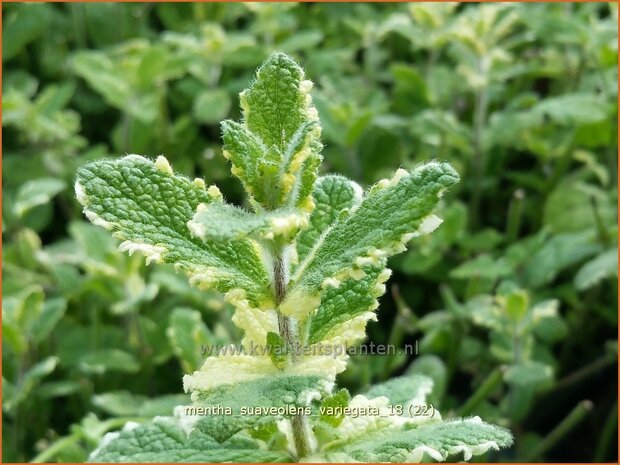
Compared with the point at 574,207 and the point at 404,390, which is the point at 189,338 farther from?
the point at 574,207

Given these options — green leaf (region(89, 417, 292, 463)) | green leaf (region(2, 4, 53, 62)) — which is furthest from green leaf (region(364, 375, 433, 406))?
green leaf (region(2, 4, 53, 62))

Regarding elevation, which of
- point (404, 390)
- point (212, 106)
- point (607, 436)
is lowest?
point (607, 436)

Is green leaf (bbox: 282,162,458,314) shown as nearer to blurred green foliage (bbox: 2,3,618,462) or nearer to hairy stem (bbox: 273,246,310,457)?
hairy stem (bbox: 273,246,310,457)

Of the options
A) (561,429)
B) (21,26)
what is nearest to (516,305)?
(561,429)

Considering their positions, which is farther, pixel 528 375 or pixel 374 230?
pixel 528 375

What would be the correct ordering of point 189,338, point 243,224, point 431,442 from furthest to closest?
point 189,338 < point 431,442 < point 243,224

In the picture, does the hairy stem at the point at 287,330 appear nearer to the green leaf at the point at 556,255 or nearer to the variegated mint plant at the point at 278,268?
the variegated mint plant at the point at 278,268

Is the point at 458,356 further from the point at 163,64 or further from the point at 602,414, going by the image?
the point at 163,64
